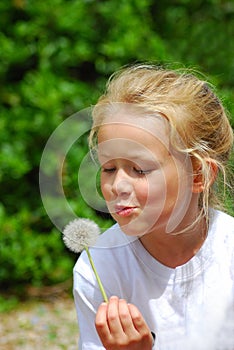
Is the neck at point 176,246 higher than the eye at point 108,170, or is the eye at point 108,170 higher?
the eye at point 108,170

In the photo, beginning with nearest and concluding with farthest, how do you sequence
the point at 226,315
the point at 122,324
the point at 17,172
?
the point at 122,324 → the point at 226,315 → the point at 17,172

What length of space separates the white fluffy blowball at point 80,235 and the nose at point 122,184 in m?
0.12

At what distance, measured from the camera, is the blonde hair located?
6.86 ft

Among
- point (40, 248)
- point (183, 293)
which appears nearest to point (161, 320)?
point (183, 293)

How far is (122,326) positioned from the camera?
1.93m

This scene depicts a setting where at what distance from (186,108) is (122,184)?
329mm

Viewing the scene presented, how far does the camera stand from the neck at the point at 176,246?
7.25 feet

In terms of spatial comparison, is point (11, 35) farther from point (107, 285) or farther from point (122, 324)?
point (122, 324)

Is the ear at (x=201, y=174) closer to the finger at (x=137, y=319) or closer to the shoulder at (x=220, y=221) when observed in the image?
the shoulder at (x=220, y=221)

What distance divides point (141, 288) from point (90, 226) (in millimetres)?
320

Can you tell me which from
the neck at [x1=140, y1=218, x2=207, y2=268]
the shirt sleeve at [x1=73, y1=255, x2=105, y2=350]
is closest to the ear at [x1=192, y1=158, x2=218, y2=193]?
the neck at [x1=140, y1=218, x2=207, y2=268]

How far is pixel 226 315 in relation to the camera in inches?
86.0

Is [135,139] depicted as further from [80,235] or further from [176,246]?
[176,246]

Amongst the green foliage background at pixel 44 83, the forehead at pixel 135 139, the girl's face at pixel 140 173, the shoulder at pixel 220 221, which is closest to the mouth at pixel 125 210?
the girl's face at pixel 140 173
